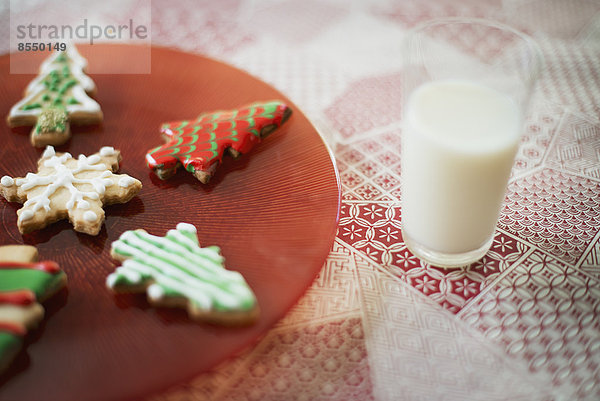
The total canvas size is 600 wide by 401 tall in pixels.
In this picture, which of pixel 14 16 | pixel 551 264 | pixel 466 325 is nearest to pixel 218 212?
pixel 466 325

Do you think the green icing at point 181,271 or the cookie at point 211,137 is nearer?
the green icing at point 181,271

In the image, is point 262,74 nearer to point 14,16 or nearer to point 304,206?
point 304,206

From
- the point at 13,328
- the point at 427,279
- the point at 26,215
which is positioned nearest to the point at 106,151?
the point at 26,215

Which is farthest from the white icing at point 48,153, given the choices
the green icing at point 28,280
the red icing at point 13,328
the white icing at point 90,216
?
the red icing at point 13,328

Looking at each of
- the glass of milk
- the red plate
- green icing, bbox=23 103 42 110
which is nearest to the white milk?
the glass of milk

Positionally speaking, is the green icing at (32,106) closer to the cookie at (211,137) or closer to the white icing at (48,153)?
the white icing at (48,153)

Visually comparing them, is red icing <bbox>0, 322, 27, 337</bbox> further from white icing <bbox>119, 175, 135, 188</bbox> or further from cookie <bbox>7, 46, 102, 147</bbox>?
cookie <bbox>7, 46, 102, 147</bbox>
